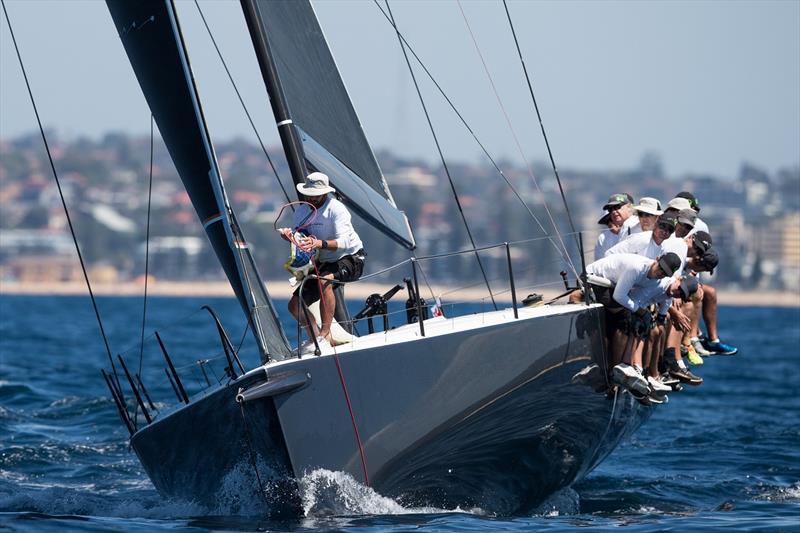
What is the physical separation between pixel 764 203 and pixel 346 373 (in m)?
140

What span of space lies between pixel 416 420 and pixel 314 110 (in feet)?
7.48

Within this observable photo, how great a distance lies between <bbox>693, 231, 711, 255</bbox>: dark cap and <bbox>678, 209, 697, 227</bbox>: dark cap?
0.66 feet

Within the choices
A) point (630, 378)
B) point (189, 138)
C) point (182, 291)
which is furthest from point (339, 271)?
point (182, 291)

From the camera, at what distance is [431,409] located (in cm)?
671

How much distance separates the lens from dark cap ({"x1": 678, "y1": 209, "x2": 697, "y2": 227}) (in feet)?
24.8

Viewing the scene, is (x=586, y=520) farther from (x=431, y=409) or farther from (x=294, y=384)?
(x=294, y=384)

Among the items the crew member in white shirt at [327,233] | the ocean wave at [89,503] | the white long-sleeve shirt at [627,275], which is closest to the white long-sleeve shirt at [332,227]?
the crew member in white shirt at [327,233]

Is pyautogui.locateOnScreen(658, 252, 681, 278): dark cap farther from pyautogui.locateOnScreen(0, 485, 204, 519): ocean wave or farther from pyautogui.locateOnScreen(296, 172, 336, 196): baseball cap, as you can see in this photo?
pyautogui.locateOnScreen(0, 485, 204, 519): ocean wave

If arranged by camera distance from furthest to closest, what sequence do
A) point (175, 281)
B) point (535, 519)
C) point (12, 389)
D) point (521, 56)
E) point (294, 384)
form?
point (175, 281)
point (12, 389)
point (521, 56)
point (535, 519)
point (294, 384)

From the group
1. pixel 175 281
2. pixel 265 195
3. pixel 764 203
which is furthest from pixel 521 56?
pixel 764 203

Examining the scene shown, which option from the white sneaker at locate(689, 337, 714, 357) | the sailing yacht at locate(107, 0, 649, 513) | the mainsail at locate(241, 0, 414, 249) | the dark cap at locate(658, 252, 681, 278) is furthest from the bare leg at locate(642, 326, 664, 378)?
the mainsail at locate(241, 0, 414, 249)

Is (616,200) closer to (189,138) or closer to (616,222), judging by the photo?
(616,222)

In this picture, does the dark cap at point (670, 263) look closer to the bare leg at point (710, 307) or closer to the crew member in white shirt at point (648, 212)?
the crew member in white shirt at point (648, 212)

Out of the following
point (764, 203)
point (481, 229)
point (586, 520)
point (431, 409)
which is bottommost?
point (764, 203)
